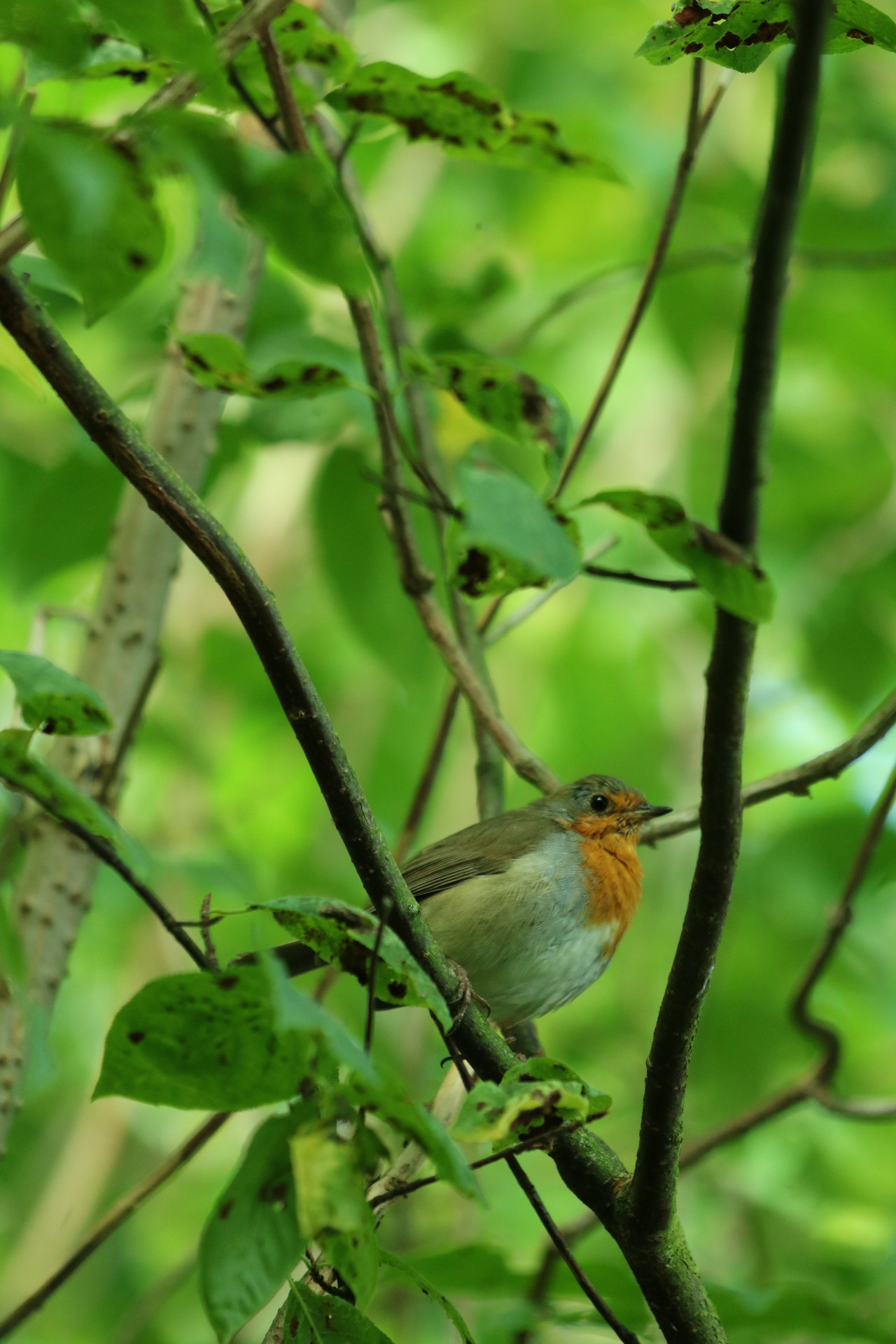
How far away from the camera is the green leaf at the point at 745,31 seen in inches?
56.7

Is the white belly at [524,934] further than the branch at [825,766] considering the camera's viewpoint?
Yes

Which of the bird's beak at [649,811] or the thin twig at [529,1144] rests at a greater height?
the bird's beak at [649,811]

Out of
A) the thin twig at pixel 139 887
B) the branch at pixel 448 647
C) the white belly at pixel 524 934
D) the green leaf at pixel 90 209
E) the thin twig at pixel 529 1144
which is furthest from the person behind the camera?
the white belly at pixel 524 934

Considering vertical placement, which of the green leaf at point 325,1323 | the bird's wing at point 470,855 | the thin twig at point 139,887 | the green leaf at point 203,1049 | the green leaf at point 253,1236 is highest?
the bird's wing at point 470,855

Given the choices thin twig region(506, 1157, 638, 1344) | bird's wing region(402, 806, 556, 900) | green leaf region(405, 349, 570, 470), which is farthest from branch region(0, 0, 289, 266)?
bird's wing region(402, 806, 556, 900)

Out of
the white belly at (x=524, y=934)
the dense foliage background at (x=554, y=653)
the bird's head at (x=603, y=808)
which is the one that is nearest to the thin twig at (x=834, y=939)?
the dense foliage background at (x=554, y=653)

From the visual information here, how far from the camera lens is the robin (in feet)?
11.0

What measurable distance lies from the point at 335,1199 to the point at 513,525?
0.61m

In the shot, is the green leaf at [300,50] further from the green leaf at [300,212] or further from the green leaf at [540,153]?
the green leaf at [300,212]

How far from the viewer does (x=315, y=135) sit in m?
3.25

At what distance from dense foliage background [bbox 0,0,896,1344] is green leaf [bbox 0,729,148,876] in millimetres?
655

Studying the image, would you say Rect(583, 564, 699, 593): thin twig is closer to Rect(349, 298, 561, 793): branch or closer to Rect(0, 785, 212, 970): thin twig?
Rect(0, 785, 212, 970): thin twig

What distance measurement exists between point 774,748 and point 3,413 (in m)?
4.24

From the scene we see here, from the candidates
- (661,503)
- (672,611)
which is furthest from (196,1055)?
(672,611)
